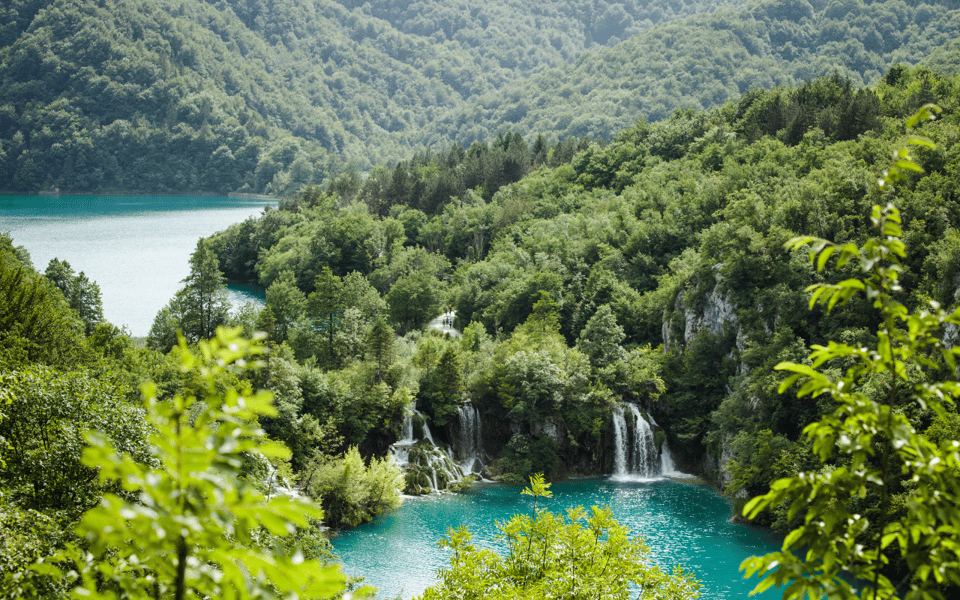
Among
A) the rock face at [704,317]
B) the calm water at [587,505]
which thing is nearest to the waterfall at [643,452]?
the calm water at [587,505]

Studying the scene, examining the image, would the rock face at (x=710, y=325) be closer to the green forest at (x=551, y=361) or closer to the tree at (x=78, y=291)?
the green forest at (x=551, y=361)

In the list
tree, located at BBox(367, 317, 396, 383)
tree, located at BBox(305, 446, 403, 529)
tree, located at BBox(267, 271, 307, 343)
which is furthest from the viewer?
tree, located at BBox(267, 271, 307, 343)

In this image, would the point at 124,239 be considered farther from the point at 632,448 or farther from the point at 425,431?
the point at 632,448

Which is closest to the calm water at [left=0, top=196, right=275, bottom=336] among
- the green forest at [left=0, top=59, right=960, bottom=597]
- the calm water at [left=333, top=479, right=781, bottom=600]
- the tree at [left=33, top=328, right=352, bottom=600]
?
the green forest at [left=0, top=59, right=960, bottom=597]

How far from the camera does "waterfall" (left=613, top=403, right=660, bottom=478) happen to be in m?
45.1

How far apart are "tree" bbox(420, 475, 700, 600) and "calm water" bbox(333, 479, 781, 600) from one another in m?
13.2

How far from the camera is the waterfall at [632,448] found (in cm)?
4509

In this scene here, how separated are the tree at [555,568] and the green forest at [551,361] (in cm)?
7

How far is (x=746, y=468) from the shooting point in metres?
36.6

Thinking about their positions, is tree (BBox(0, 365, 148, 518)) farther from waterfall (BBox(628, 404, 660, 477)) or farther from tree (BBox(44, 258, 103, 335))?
tree (BBox(44, 258, 103, 335))

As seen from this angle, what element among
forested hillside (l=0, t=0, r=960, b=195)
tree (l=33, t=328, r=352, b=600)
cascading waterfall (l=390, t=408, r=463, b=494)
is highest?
forested hillside (l=0, t=0, r=960, b=195)

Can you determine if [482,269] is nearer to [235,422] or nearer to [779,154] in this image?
[779,154]

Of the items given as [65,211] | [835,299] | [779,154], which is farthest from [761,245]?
[65,211]

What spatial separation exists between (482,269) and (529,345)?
19.2 metres
